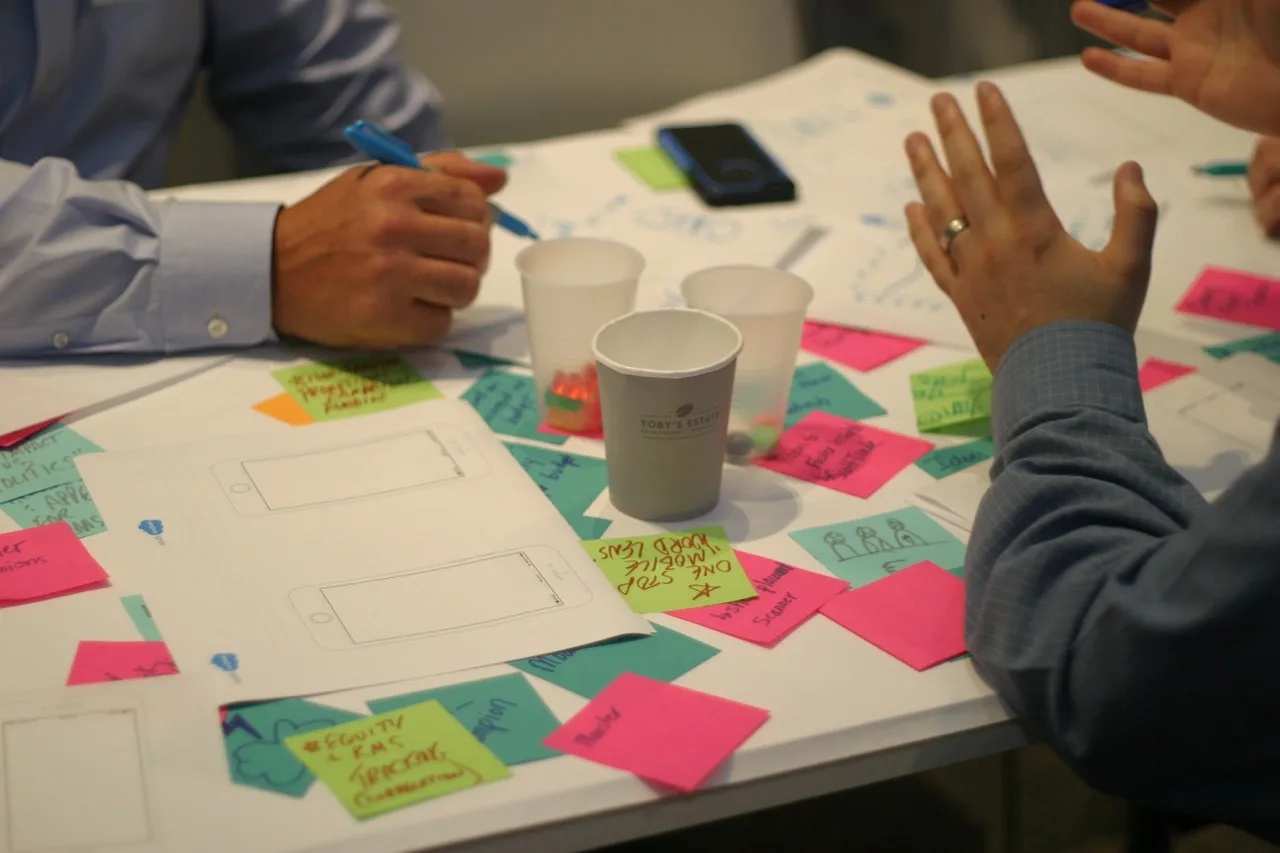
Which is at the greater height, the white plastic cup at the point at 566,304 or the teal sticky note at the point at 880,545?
the white plastic cup at the point at 566,304

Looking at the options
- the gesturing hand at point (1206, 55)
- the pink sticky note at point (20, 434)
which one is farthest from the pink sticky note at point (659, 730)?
the gesturing hand at point (1206, 55)

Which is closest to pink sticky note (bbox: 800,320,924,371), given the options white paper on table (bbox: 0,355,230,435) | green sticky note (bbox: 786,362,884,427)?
green sticky note (bbox: 786,362,884,427)

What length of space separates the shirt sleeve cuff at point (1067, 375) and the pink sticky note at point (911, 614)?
10 centimetres

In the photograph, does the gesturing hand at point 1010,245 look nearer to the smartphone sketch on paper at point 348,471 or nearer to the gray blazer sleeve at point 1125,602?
the gray blazer sleeve at point 1125,602

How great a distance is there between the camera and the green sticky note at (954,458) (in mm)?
875

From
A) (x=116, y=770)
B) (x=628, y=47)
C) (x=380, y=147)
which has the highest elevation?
(x=380, y=147)

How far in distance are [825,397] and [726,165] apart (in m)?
0.43

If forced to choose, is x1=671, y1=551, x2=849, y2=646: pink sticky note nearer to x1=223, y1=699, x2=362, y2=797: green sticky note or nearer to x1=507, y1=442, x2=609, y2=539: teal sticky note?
x1=507, y1=442, x2=609, y2=539: teal sticky note

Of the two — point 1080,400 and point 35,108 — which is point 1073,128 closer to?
point 1080,400

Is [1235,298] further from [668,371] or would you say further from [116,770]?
[116,770]

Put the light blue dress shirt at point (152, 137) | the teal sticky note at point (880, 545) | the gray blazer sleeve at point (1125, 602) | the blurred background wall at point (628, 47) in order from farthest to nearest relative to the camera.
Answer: the blurred background wall at point (628, 47)
the light blue dress shirt at point (152, 137)
the teal sticky note at point (880, 545)
the gray blazer sleeve at point (1125, 602)

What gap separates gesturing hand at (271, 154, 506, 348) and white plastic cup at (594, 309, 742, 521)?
0.22 metres

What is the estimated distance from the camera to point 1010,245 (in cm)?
85

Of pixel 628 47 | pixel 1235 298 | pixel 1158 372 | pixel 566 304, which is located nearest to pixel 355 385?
pixel 566 304
